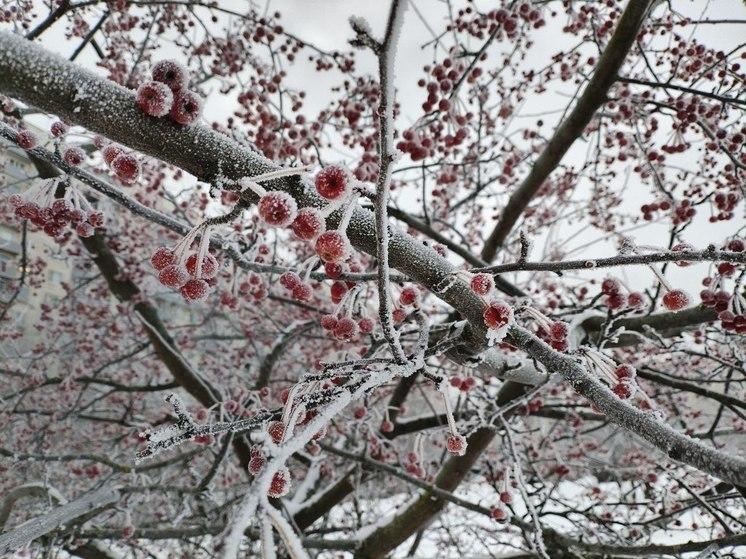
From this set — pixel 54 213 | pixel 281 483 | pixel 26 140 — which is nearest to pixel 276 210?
pixel 281 483

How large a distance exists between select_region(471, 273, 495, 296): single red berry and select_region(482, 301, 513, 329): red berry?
0.15ft

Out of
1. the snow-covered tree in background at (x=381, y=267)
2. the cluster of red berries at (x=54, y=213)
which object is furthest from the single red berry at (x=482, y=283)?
the cluster of red berries at (x=54, y=213)

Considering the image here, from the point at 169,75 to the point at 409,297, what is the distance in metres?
1.09

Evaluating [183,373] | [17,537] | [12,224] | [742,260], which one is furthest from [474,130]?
[12,224]

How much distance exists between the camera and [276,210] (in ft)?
3.18

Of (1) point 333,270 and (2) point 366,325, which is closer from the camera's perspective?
(1) point 333,270

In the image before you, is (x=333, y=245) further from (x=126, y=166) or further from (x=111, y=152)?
(x=111, y=152)

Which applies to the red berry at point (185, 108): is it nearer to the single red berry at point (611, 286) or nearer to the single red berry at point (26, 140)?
the single red berry at point (26, 140)

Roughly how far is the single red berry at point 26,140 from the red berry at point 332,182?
1283mm

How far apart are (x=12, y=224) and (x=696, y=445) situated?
8877 millimetres

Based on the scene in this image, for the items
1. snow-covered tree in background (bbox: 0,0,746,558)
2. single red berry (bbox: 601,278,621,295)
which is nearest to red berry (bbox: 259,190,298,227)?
snow-covered tree in background (bbox: 0,0,746,558)

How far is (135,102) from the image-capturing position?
43.1 inches

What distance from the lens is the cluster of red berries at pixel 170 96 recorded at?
3.46 ft

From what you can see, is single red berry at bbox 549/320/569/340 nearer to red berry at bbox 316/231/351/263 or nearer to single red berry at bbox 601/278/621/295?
single red berry at bbox 601/278/621/295
